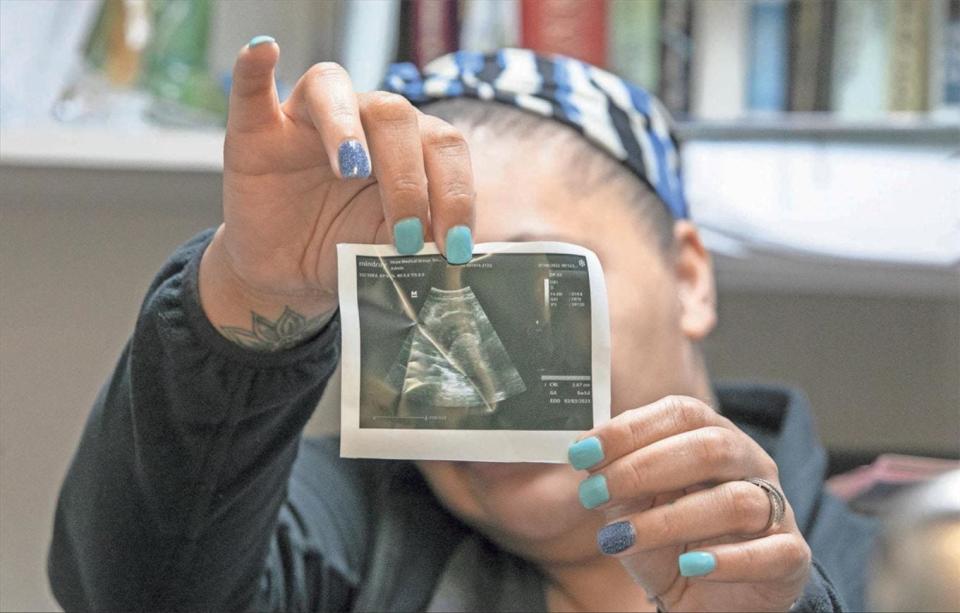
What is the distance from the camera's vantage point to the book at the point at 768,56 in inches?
41.9

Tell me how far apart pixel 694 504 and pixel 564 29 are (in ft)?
1.93

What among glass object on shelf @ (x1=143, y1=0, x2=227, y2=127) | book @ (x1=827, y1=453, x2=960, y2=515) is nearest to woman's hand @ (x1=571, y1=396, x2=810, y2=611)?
book @ (x1=827, y1=453, x2=960, y2=515)

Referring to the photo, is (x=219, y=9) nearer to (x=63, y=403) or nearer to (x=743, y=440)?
(x=63, y=403)

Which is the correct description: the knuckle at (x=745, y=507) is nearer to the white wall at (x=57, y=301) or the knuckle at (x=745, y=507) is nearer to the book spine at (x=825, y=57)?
the white wall at (x=57, y=301)

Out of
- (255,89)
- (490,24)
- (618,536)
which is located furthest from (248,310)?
(490,24)

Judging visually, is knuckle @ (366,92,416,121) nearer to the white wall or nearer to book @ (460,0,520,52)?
the white wall

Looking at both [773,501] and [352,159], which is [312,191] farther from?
[773,501]

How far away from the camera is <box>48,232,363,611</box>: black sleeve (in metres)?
0.57

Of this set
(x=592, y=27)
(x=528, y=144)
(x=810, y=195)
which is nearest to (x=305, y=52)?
(x=528, y=144)

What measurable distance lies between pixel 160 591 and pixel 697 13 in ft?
2.50

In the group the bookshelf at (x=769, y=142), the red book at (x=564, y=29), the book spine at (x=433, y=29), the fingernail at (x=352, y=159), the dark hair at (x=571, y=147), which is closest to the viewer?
→ the fingernail at (x=352, y=159)

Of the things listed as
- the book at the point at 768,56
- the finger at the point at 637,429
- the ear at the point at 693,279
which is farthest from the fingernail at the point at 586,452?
the book at the point at 768,56

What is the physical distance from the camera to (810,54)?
41.9 inches

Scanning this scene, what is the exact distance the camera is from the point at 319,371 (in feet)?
1.93
